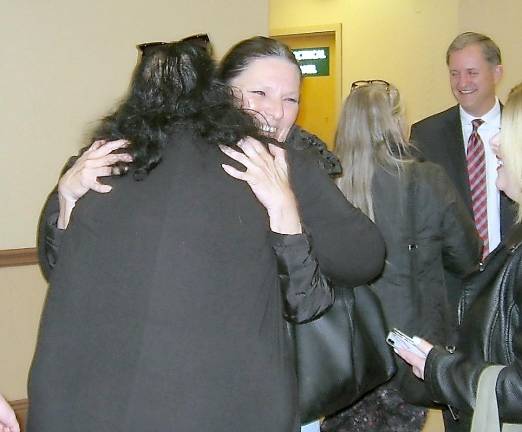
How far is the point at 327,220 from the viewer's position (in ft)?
5.54

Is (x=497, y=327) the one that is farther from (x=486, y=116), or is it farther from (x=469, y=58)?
(x=469, y=58)

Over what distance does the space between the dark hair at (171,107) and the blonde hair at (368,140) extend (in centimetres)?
138

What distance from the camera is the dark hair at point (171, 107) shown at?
4.94 ft

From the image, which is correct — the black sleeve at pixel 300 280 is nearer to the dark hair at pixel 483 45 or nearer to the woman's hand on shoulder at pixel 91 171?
the woman's hand on shoulder at pixel 91 171

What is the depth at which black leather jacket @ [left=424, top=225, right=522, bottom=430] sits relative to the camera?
1653mm

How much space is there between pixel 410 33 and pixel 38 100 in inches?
146

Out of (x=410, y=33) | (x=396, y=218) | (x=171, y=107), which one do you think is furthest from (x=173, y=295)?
(x=410, y=33)

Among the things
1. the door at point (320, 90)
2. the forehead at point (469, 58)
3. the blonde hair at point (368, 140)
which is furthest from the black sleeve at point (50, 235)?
the door at point (320, 90)

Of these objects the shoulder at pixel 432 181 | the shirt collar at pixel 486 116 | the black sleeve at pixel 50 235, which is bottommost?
the shoulder at pixel 432 181

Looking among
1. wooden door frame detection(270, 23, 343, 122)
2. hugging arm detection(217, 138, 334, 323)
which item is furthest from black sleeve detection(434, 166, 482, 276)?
wooden door frame detection(270, 23, 343, 122)

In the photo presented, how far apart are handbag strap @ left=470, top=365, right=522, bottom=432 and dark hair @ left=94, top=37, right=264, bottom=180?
2.24 feet

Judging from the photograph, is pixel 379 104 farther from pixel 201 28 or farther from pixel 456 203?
pixel 201 28

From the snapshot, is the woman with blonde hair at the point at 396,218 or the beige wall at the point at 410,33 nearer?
the woman with blonde hair at the point at 396,218

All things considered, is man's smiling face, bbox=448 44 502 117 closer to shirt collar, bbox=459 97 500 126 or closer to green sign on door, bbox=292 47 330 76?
shirt collar, bbox=459 97 500 126
